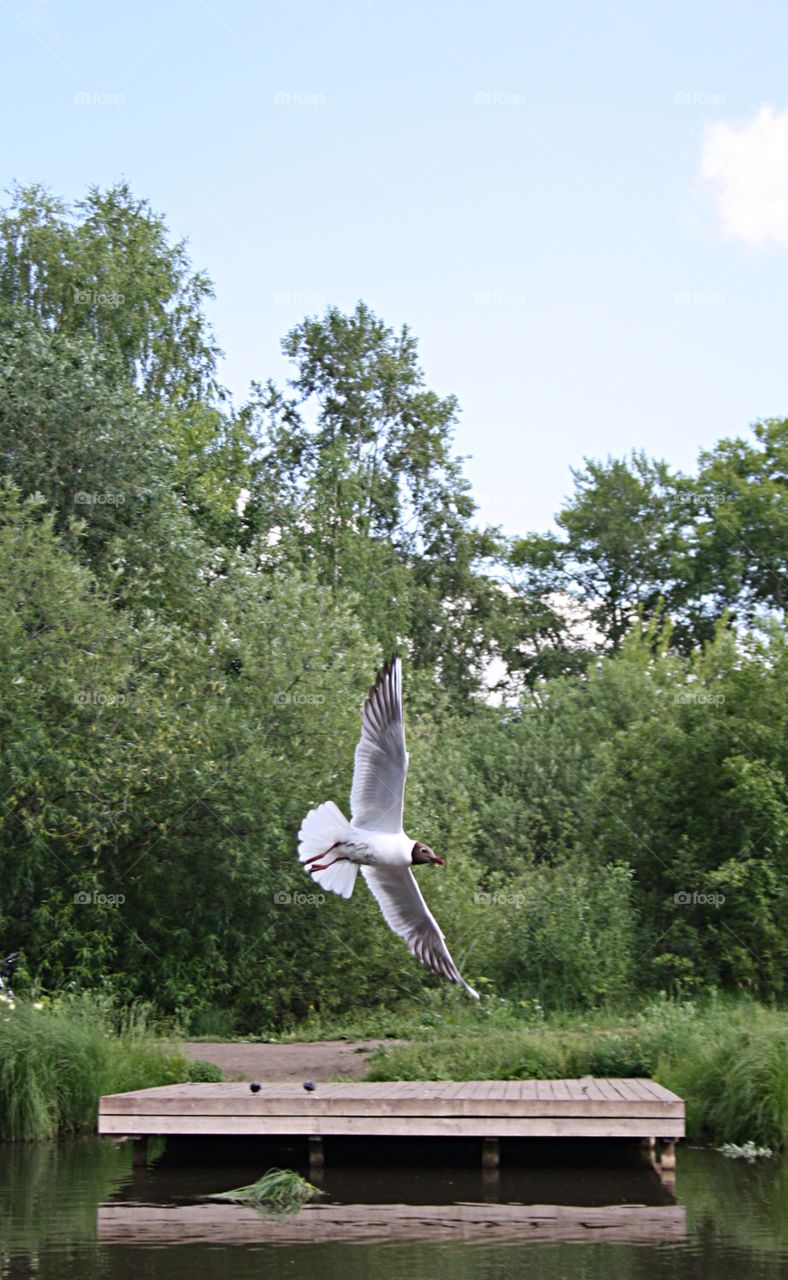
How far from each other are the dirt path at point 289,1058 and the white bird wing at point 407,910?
1.62m

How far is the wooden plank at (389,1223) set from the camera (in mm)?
9383

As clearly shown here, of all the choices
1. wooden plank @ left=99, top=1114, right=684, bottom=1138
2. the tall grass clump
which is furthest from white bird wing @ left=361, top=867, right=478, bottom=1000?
the tall grass clump

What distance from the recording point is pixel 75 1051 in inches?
527

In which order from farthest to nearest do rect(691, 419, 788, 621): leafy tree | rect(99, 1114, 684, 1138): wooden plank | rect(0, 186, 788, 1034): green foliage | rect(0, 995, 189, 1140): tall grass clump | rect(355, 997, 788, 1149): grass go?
rect(691, 419, 788, 621): leafy tree
rect(0, 186, 788, 1034): green foliage
rect(0, 995, 189, 1140): tall grass clump
rect(355, 997, 788, 1149): grass
rect(99, 1114, 684, 1138): wooden plank

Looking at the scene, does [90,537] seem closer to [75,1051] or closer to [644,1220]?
[75,1051]

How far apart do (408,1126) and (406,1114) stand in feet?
0.29

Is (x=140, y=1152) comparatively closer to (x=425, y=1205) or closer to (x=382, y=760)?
(x=425, y=1205)

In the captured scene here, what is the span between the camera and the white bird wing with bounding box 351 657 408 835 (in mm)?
13250

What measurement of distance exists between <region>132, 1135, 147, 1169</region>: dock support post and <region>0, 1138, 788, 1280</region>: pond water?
0.09 metres

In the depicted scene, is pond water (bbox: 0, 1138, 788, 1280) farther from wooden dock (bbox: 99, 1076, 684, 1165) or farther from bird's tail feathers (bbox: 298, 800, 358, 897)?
bird's tail feathers (bbox: 298, 800, 358, 897)

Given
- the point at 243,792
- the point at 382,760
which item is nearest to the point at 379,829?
the point at 382,760

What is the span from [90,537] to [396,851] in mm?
16646

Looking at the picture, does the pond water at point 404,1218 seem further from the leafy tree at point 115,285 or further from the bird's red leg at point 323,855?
the leafy tree at point 115,285

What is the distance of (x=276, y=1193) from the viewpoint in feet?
35.3
